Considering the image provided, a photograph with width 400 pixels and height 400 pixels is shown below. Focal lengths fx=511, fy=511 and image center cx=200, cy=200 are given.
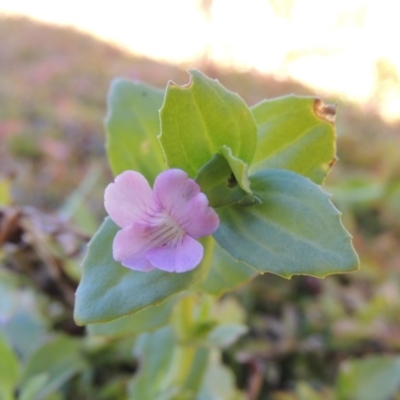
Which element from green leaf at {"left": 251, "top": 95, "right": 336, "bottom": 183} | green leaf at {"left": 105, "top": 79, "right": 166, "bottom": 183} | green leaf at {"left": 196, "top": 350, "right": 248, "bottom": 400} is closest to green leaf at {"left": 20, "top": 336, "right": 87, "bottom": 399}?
green leaf at {"left": 196, "top": 350, "right": 248, "bottom": 400}

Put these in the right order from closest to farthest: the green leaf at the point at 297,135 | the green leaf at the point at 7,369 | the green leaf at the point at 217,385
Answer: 1. the green leaf at the point at 297,135
2. the green leaf at the point at 7,369
3. the green leaf at the point at 217,385

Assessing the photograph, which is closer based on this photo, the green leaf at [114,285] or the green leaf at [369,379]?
the green leaf at [114,285]

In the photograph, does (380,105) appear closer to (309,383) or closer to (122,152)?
(309,383)

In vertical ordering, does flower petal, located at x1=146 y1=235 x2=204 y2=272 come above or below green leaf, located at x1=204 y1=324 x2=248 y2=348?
above

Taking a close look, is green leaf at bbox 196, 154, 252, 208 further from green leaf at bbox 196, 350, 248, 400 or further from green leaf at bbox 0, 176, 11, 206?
green leaf at bbox 0, 176, 11, 206

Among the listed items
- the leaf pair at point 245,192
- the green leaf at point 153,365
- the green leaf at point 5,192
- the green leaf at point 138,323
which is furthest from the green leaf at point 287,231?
the green leaf at point 5,192

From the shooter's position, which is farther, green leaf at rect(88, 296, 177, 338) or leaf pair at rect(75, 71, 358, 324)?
green leaf at rect(88, 296, 177, 338)

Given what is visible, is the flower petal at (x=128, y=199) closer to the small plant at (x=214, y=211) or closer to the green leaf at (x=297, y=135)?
the small plant at (x=214, y=211)
